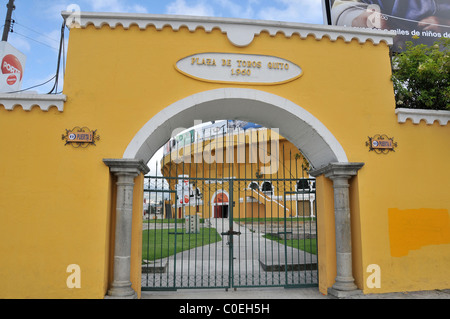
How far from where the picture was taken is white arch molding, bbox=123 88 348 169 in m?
5.93

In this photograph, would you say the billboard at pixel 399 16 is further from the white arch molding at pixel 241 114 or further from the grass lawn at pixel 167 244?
the grass lawn at pixel 167 244

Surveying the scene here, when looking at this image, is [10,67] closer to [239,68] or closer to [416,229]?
[239,68]

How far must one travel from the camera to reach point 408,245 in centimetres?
606

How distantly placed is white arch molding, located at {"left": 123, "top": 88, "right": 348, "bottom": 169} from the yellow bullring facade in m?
0.03

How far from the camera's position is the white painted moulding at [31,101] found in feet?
18.4

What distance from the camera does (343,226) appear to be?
5.98 metres

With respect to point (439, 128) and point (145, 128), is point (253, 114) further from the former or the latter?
point (439, 128)

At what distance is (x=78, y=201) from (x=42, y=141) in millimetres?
1163

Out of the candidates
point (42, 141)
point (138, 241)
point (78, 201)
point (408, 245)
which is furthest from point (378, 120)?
point (42, 141)

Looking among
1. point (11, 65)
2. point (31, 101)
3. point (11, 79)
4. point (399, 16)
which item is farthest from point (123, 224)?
point (399, 16)

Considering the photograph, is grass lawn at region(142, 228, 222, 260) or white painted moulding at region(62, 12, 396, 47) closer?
white painted moulding at region(62, 12, 396, 47)

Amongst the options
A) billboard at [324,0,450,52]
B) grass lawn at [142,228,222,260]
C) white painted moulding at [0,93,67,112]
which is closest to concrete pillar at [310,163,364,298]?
grass lawn at [142,228,222,260]

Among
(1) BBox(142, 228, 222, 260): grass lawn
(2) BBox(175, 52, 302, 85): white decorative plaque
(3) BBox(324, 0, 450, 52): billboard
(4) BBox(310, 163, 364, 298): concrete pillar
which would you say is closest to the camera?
(4) BBox(310, 163, 364, 298): concrete pillar

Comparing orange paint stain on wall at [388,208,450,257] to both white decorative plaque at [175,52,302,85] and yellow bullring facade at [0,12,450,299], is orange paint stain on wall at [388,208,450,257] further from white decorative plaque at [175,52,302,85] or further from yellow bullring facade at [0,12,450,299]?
white decorative plaque at [175,52,302,85]
